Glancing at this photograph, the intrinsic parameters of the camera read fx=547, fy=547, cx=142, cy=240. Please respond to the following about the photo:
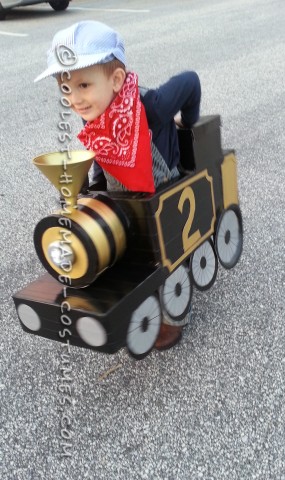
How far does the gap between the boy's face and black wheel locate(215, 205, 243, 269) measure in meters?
0.54

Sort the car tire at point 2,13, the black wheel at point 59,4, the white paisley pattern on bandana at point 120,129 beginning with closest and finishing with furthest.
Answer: the white paisley pattern on bandana at point 120,129, the car tire at point 2,13, the black wheel at point 59,4

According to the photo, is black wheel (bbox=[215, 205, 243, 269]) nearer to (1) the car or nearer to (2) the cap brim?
(2) the cap brim

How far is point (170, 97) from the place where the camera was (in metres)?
1.27

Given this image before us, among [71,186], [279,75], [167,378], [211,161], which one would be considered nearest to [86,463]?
[167,378]

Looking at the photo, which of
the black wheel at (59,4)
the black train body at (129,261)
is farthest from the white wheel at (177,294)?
the black wheel at (59,4)

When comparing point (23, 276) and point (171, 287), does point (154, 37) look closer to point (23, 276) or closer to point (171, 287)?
point (23, 276)

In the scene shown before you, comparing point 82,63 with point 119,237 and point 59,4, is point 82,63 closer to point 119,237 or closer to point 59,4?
point 119,237

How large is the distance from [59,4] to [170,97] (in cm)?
743

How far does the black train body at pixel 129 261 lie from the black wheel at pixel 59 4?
716cm

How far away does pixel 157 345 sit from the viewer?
143 cm

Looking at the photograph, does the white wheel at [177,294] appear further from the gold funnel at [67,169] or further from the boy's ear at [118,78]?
the boy's ear at [118,78]

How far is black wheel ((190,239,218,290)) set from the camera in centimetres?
150

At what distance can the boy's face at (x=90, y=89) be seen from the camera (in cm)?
115

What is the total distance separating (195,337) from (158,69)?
3364mm
